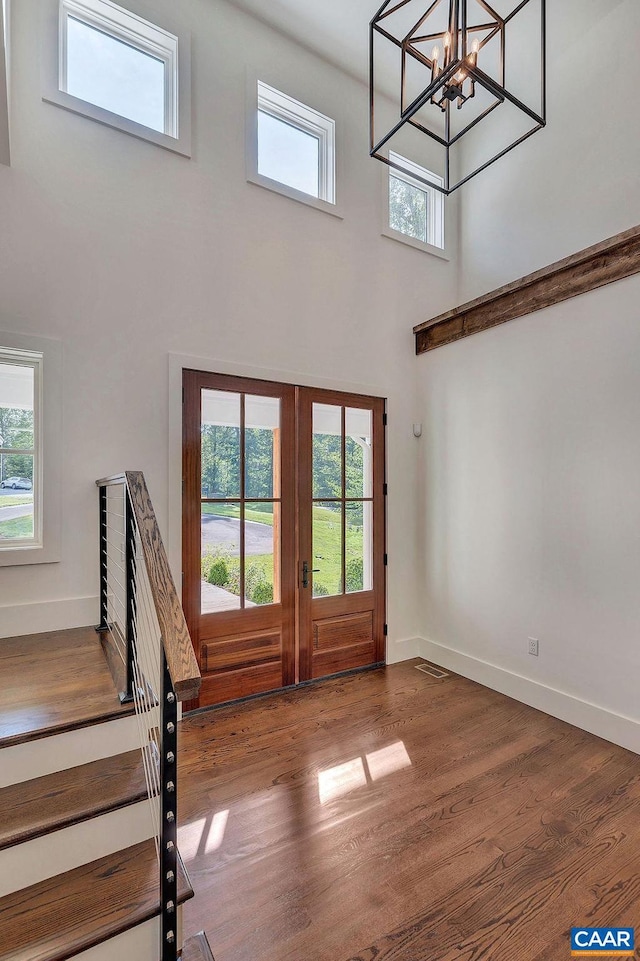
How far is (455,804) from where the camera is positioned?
2.29 meters

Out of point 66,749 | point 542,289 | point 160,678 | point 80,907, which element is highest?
point 542,289

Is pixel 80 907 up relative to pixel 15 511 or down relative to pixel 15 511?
down

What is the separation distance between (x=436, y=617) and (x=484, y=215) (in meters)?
3.68

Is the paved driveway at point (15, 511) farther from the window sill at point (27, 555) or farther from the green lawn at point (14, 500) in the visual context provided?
the window sill at point (27, 555)

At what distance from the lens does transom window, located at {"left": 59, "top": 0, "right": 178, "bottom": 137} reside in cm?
288

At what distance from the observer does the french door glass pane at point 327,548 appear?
3.73m

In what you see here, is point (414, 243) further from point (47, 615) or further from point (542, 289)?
point (47, 615)

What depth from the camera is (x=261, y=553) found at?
3.50m

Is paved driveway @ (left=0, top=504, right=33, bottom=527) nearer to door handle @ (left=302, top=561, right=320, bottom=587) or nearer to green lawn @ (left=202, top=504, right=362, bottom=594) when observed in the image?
green lawn @ (left=202, top=504, right=362, bottom=594)

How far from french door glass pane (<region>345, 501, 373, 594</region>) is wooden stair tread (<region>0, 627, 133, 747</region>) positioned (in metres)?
2.01

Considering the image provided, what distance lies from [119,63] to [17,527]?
9.93 feet

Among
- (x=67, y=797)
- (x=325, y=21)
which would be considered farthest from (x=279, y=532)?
(x=325, y=21)

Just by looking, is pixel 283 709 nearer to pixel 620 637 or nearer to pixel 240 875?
pixel 240 875

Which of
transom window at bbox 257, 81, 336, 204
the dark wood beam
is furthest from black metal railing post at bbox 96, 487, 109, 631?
the dark wood beam
